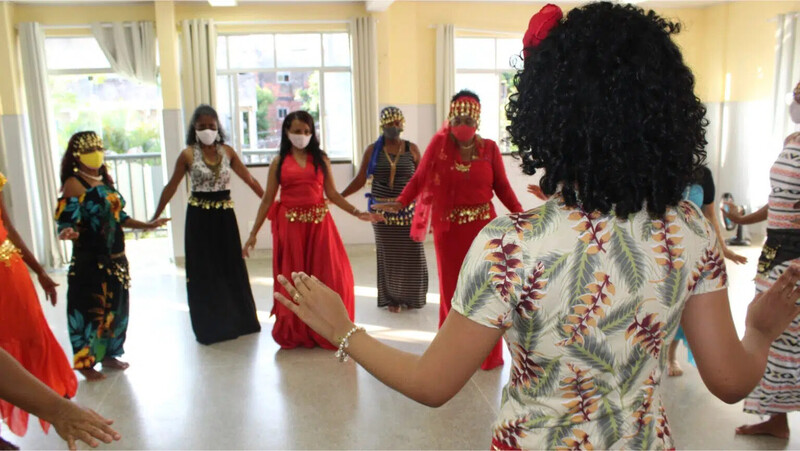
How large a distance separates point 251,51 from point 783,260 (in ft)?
20.7

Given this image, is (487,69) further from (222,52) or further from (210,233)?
(210,233)

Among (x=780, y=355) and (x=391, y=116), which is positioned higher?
(x=391, y=116)

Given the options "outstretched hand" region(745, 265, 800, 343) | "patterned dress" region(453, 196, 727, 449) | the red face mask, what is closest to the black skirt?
the red face mask

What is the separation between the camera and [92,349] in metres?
3.65

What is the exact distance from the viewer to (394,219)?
4.88 m

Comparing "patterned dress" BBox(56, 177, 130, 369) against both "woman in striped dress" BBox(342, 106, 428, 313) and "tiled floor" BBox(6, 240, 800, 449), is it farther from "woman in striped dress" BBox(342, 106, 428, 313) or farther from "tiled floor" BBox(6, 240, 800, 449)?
"woman in striped dress" BBox(342, 106, 428, 313)

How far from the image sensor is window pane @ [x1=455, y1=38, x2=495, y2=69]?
7.88 meters

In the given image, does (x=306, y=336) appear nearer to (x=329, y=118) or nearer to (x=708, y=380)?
(x=708, y=380)

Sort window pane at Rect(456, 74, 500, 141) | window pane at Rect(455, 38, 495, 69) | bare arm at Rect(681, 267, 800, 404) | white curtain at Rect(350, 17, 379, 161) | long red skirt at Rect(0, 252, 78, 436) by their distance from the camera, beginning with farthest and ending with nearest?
window pane at Rect(456, 74, 500, 141), window pane at Rect(455, 38, 495, 69), white curtain at Rect(350, 17, 379, 161), long red skirt at Rect(0, 252, 78, 436), bare arm at Rect(681, 267, 800, 404)

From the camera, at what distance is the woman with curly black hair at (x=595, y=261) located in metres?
1.02

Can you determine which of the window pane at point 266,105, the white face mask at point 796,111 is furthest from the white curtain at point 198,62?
the white face mask at point 796,111

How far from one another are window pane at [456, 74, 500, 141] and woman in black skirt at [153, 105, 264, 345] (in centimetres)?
437

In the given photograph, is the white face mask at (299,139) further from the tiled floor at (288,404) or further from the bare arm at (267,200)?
the tiled floor at (288,404)

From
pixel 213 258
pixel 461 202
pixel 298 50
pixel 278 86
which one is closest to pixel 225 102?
pixel 278 86
